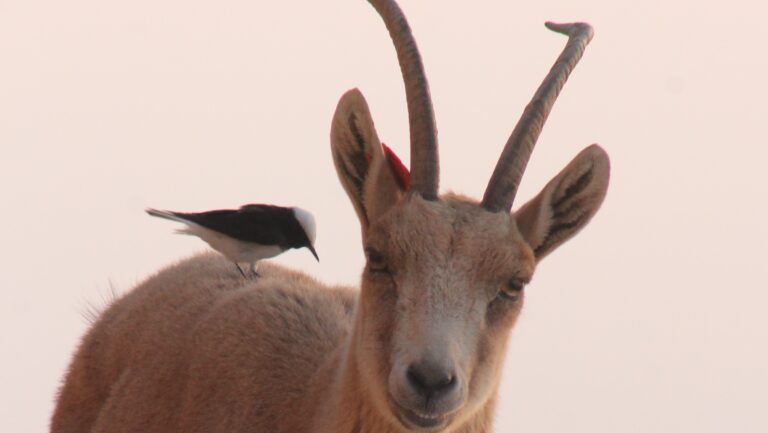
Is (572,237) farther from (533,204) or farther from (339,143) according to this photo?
(339,143)

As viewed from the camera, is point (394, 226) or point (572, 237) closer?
point (394, 226)

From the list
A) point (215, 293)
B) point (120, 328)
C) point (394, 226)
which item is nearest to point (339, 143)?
point (394, 226)

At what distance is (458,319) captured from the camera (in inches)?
317

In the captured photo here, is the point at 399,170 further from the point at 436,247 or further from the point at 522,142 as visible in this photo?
the point at 436,247

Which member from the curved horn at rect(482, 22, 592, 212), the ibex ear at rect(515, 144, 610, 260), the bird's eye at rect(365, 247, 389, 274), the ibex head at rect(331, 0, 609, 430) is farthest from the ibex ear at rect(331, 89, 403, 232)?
the ibex ear at rect(515, 144, 610, 260)

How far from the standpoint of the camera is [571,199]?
355 inches

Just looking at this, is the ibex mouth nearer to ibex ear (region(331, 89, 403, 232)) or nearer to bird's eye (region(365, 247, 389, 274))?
bird's eye (region(365, 247, 389, 274))

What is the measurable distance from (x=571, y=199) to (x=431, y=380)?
65.5 inches

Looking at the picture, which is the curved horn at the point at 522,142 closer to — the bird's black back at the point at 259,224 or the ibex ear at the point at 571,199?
the ibex ear at the point at 571,199

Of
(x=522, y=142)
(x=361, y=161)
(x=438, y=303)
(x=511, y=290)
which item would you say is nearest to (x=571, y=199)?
(x=522, y=142)

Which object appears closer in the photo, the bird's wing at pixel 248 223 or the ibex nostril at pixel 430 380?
the ibex nostril at pixel 430 380

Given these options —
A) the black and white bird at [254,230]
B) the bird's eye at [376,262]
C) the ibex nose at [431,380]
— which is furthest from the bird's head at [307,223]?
the ibex nose at [431,380]

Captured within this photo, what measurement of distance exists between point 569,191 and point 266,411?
1908mm

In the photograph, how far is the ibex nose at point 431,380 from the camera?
7734 millimetres
